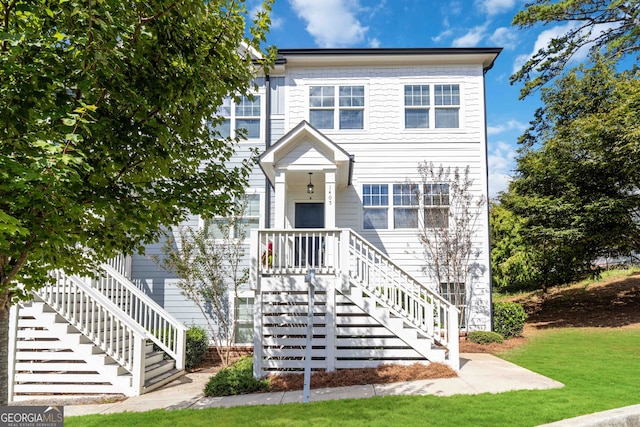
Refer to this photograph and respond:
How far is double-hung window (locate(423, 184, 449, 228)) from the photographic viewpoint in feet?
37.7

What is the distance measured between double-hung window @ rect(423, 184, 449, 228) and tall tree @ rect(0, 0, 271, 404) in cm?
750

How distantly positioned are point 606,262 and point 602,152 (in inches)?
462

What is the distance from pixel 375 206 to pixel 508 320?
15.9ft

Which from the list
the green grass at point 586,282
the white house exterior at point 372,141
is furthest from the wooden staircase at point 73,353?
the green grass at point 586,282

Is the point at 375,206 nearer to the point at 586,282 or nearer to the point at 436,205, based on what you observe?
the point at 436,205

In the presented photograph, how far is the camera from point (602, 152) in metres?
12.7

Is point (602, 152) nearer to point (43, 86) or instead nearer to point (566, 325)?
point (566, 325)

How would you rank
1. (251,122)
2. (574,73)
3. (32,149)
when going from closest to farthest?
(32,149)
(251,122)
(574,73)

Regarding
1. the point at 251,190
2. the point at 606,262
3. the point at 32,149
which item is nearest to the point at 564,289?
the point at 606,262

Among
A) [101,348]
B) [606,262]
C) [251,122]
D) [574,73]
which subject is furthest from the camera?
[606,262]

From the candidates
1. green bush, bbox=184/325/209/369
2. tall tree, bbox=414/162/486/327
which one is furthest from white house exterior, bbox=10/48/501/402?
green bush, bbox=184/325/209/369

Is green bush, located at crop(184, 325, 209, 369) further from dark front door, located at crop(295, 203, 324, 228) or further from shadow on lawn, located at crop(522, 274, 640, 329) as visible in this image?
shadow on lawn, located at crop(522, 274, 640, 329)

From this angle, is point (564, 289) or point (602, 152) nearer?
point (602, 152)

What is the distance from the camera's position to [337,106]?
12.2 metres
